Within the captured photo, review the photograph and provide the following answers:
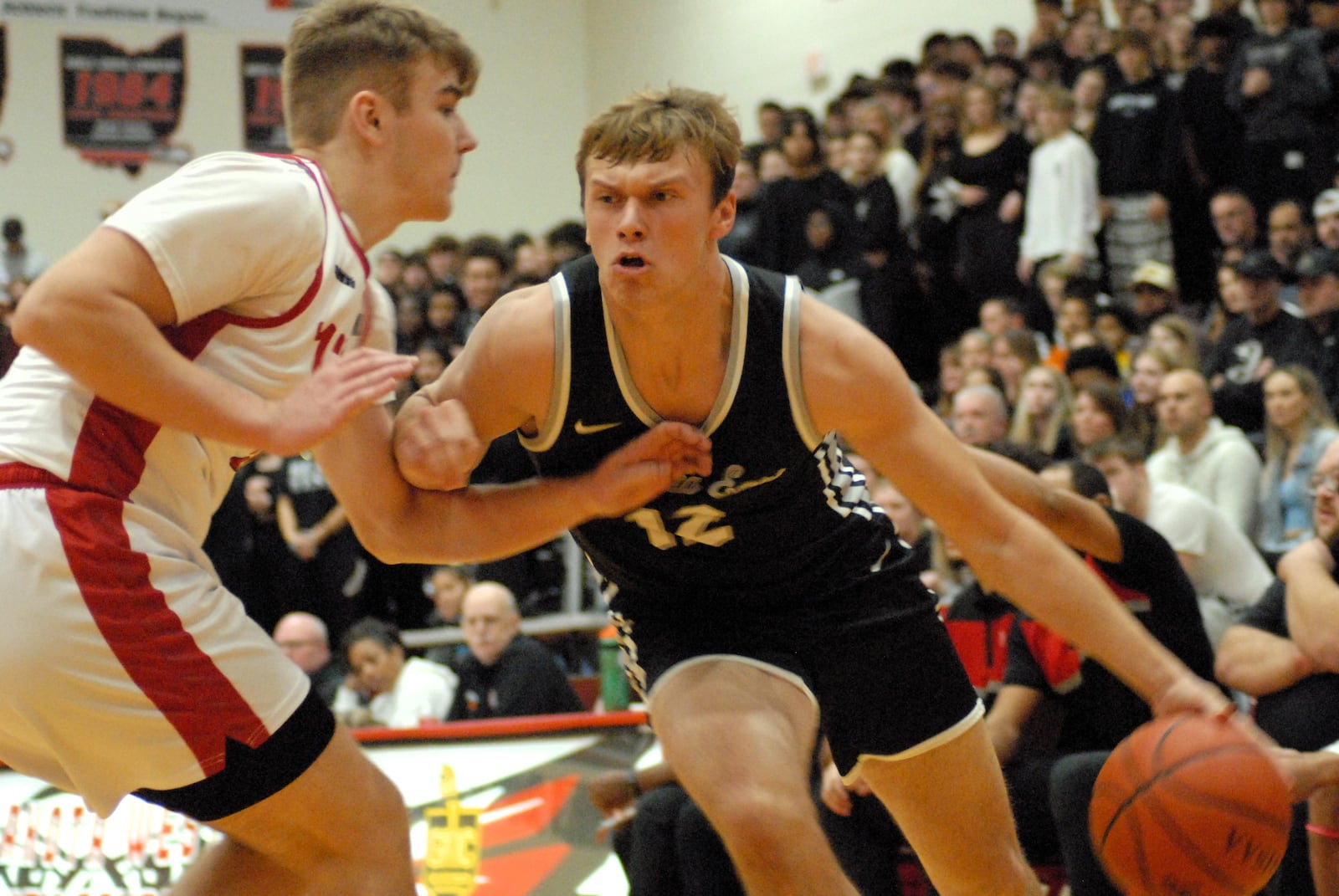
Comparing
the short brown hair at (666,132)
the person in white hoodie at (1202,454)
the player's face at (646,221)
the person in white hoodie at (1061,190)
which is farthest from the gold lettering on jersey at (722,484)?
the person in white hoodie at (1061,190)

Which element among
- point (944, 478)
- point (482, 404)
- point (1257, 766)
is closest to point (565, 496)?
point (482, 404)

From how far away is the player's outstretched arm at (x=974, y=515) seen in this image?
10.8 feet

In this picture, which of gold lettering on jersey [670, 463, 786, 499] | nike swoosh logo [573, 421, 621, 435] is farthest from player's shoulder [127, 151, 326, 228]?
gold lettering on jersey [670, 463, 786, 499]

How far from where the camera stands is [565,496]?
130 inches

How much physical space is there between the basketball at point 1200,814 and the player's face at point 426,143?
6.50 feet

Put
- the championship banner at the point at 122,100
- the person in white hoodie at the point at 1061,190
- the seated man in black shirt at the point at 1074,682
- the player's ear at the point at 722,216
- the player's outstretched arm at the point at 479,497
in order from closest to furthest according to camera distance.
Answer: the player's outstretched arm at the point at 479,497 < the player's ear at the point at 722,216 < the seated man in black shirt at the point at 1074,682 < the person in white hoodie at the point at 1061,190 < the championship banner at the point at 122,100

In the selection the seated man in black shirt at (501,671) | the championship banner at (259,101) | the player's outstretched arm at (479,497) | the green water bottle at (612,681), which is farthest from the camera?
the championship banner at (259,101)

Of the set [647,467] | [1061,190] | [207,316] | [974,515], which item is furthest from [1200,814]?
[1061,190]

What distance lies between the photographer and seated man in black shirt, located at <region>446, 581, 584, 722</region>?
712cm

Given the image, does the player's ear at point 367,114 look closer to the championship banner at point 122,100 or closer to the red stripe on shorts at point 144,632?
the red stripe on shorts at point 144,632

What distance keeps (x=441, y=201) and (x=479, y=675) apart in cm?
445

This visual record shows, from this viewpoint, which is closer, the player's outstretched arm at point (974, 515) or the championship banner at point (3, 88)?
the player's outstretched arm at point (974, 515)

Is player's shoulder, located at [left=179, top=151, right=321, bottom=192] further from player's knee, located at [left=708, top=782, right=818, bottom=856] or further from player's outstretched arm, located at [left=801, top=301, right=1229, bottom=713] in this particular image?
player's knee, located at [left=708, top=782, right=818, bottom=856]

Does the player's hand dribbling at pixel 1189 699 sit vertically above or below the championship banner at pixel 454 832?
above
